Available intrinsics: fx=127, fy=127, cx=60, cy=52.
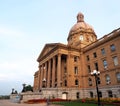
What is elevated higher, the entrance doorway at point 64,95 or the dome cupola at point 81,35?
the dome cupola at point 81,35

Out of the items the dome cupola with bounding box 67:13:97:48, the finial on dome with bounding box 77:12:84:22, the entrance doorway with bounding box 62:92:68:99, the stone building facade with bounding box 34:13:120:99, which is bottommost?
the entrance doorway with bounding box 62:92:68:99

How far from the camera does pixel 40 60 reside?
5228 cm

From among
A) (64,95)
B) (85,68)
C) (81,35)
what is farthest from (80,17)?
(64,95)

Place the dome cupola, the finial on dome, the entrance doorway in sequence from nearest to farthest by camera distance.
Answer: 1. the entrance doorway
2. the dome cupola
3. the finial on dome

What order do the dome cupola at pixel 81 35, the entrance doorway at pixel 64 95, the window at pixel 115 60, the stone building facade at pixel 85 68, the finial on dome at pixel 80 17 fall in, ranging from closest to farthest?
the window at pixel 115 60 < the stone building facade at pixel 85 68 < the entrance doorway at pixel 64 95 < the dome cupola at pixel 81 35 < the finial on dome at pixel 80 17

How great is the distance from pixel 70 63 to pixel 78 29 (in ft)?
66.5

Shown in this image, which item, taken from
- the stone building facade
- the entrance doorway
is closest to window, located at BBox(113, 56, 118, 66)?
the stone building facade

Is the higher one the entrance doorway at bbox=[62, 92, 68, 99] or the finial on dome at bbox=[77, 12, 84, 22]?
the finial on dome at bbox=[77, 12, 84, 22]

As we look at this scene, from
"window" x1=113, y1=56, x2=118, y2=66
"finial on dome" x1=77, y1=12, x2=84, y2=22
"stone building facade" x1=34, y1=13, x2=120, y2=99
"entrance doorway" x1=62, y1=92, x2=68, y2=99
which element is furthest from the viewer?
"finial on dome" x1=77, y1=12, x2=84, y2=22

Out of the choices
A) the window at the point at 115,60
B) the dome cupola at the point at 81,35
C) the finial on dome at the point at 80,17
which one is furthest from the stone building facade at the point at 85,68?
the finial on dome at the point at 80,17

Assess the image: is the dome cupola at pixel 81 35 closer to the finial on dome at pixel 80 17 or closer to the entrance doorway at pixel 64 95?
the finial on dome at pixel 80 17

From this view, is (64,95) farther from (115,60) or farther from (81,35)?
(81,35)

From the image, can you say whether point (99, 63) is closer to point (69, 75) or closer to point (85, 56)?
point (85, 56)

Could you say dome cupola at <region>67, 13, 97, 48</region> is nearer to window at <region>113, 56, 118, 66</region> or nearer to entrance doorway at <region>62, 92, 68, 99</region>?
window at <region>113, 56, 118, 66</region>
